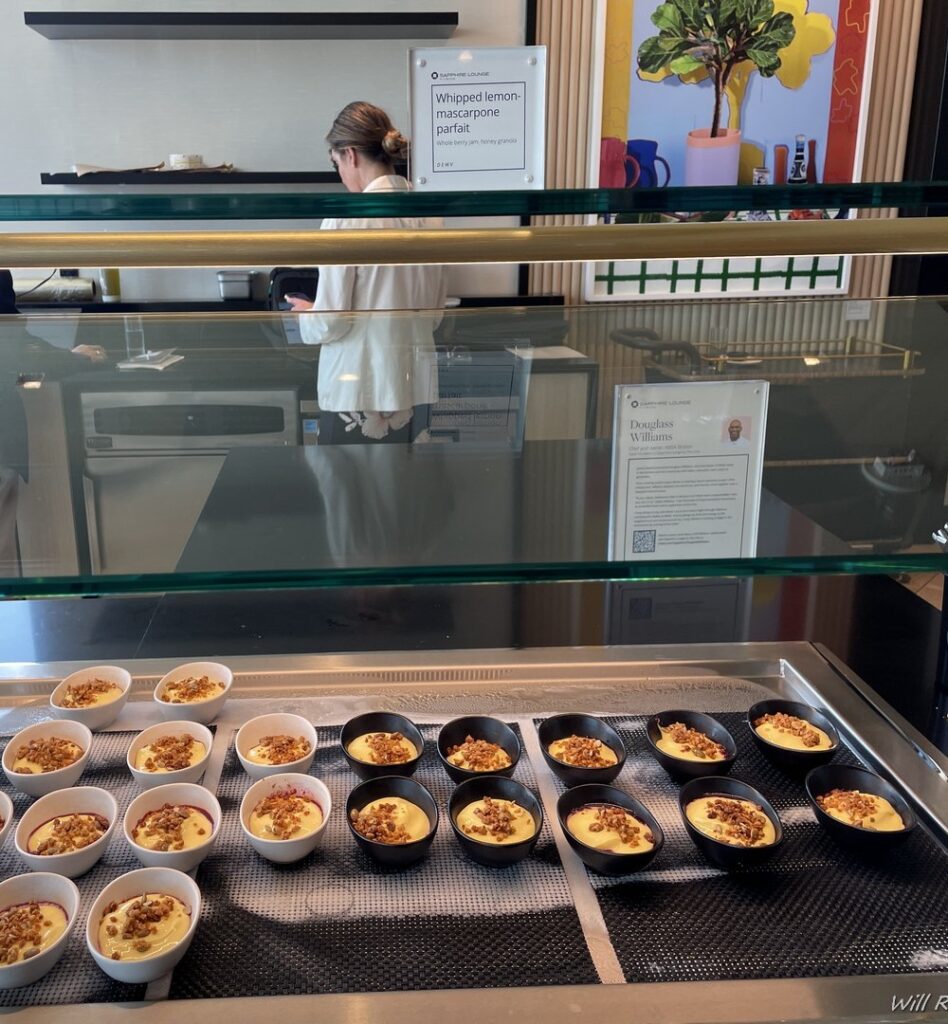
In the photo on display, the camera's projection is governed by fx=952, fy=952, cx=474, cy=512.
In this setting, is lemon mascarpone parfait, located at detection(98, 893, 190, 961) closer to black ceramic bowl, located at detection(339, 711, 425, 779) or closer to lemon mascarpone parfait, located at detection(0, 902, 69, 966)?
lemon mascarpone parfait, located at detection(0, 902, 69, 966)

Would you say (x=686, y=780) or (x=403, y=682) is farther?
(x=403, y=682)

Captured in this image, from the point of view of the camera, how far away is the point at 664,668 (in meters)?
1.13

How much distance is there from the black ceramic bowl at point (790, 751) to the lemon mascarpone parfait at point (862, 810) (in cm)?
5

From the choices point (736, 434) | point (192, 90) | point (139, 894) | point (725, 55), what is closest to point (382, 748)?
point (139, 894)

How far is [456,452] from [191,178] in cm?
279

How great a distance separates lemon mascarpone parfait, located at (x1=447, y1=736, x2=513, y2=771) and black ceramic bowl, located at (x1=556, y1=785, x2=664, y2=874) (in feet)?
0.26

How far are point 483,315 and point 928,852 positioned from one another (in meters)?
0.66

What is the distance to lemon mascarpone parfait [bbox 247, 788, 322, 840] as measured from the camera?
86 cm

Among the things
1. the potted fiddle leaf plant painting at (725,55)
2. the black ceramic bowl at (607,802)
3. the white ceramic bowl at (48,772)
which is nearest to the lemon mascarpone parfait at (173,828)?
the white ceramic bowl at (48,772)

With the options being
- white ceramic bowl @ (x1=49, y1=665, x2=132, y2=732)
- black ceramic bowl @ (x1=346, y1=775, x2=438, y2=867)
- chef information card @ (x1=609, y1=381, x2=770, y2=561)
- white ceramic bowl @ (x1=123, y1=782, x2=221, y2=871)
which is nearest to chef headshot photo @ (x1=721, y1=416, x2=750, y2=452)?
chef information card @ (x1=609, y1=381, x2=770, y2=561)

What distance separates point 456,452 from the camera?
888 mm

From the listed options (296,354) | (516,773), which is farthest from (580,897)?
(296,354)

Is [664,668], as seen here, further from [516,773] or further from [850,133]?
[850,133]

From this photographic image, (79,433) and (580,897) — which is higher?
(79,433)
